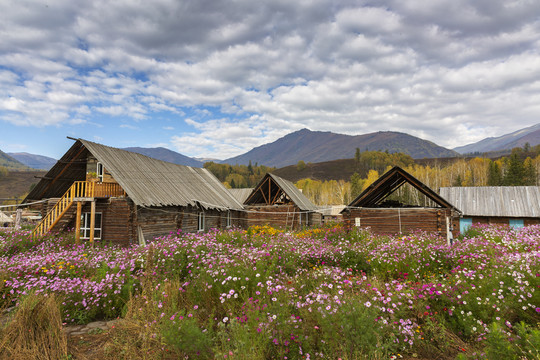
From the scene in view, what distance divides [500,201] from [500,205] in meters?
0.58

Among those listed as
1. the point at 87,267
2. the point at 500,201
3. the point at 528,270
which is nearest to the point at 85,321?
the point at 87,267

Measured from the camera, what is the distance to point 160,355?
4.30m

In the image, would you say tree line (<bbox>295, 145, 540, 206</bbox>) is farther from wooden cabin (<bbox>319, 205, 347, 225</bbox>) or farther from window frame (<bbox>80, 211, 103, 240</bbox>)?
window frame (<bbox>80, 211, 103, 240</bbox>)

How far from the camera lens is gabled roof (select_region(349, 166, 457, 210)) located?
53.7ft

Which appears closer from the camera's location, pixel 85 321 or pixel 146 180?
pixel 85 321

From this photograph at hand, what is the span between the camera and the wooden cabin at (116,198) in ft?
58.9

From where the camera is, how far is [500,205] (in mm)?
27688

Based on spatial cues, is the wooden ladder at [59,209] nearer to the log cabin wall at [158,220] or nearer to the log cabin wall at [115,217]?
the log cabin wall at [115,217]

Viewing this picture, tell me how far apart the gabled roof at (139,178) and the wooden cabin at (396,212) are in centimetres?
1235

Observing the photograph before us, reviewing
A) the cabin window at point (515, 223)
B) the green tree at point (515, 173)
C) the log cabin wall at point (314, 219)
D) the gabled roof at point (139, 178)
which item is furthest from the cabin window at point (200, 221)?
the green tree at point (515, 173)

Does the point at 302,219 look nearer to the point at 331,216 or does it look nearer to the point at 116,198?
the point at 116,198

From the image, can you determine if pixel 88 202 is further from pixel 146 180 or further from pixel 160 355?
pixel 160 355

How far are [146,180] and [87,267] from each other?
13.1 metres

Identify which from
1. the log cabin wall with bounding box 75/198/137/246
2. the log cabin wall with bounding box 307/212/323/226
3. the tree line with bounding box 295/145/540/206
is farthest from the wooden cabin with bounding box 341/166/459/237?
the tree line with bounding box 295/145/540/206
